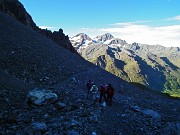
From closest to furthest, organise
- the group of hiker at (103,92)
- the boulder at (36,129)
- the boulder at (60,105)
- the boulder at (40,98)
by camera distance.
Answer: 1. the boulder at (36,129)
2. the boulder at (60,105)
3. the boulder at (40,98)
4. the group of hiker at (103,92)

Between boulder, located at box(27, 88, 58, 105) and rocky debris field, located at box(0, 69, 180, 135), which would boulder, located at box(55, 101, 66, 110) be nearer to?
rocky debris field, located at box(0, 69, 180, 135)

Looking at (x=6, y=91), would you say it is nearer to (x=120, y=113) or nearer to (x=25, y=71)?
(x=120, y=113)

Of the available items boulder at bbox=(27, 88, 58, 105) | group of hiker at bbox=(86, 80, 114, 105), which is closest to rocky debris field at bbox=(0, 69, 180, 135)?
boulder at bbox=(27, 88, 58, 105)

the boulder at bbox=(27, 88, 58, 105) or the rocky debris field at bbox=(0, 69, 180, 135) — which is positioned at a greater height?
the boulder at bbox=(27, 88, 58, 105)

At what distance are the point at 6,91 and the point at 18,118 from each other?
663 centimetres

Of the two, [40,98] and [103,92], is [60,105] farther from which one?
[103,92]

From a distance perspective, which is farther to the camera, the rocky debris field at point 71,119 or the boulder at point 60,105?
the boulder at point 60,105

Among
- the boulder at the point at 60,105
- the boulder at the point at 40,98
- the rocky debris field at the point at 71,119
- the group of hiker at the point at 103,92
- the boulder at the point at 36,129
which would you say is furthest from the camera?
the group of hiker at the point at 103,92

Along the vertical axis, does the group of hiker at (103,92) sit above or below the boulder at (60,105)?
above

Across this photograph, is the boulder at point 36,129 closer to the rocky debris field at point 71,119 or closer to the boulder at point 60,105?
the rocky debris field at point 71,119

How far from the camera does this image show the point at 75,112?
23406mm

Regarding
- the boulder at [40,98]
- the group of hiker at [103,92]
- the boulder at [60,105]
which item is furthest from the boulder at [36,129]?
the group of hiker at [103,92]

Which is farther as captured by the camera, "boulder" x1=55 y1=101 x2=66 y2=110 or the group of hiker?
the group of hiker

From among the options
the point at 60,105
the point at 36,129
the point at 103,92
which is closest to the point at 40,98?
the point at 60,105
